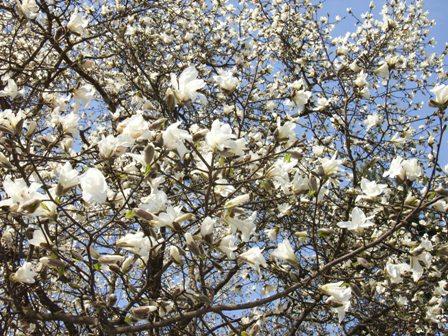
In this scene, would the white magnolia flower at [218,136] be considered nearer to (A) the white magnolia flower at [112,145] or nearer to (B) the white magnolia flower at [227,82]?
(A) the white magnolia flower at [112,145]

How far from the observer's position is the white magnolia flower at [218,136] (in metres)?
1.92

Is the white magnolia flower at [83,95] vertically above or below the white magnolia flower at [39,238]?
above

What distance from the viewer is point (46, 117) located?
5227 millimetres

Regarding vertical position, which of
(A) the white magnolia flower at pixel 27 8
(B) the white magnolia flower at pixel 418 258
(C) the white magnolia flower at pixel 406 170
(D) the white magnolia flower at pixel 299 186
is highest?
(A) the white magnolia flower at pixel 27 8

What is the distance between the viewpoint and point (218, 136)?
1.92m

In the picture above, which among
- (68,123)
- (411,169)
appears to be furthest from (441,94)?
(68,123)

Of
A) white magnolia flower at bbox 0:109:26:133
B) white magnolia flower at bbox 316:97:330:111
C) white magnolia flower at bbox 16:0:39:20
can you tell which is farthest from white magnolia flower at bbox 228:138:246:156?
white magnolia flower at bbox 316:97:330:111

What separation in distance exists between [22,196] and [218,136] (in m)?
0.69

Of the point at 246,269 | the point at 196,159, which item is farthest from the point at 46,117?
the point at 196,159

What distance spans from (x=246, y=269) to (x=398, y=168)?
84.2 inches

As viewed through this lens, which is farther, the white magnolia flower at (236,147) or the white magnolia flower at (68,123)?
the white magnolia flower at (68,123)

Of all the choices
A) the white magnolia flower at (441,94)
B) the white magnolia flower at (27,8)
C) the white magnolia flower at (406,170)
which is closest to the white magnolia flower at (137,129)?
the white magnolia flower at (406,170)

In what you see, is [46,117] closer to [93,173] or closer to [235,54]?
[235,54]

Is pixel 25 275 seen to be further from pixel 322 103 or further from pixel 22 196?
pixel 322 103
